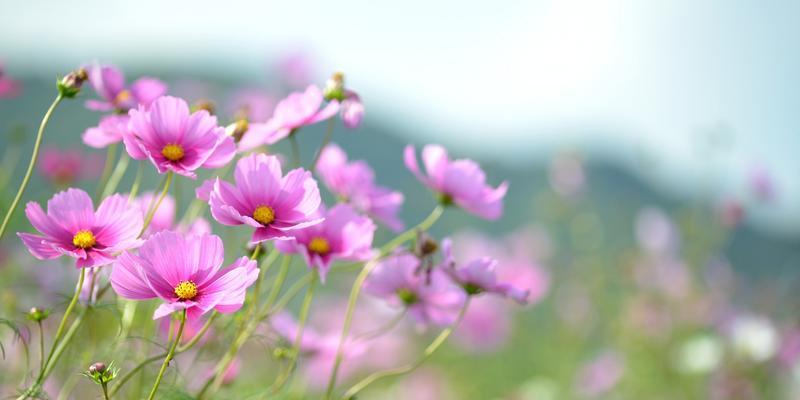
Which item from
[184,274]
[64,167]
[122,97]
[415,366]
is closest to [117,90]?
[122,97]

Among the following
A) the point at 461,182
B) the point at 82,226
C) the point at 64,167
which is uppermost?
the point at 82,226

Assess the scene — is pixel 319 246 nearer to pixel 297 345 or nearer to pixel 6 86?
pixel 297 345

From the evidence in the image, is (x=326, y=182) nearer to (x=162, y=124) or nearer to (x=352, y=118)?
(x=352, y=118)

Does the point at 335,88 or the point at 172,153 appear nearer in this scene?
the point at 172,153

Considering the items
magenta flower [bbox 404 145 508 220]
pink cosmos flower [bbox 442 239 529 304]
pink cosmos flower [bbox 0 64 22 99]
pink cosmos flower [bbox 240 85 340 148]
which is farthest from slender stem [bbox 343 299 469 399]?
pink cosmos flower [bbox 0 64 22 99]

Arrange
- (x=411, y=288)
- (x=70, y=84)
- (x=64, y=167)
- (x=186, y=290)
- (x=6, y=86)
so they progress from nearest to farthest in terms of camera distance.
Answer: (x=186, y=290), (x=70, y=84), (x=411, y=288), (x=6, y=86), (x=64, y=167)

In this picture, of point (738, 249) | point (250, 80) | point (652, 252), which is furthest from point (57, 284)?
point (738, 249)

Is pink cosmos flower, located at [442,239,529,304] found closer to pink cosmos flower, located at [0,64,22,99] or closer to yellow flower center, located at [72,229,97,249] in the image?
yellow flower center, located at [72,229,97,249]
